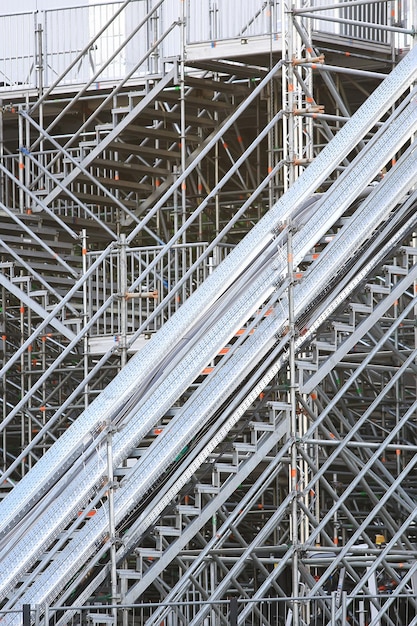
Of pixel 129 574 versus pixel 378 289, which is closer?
pixel 129 574

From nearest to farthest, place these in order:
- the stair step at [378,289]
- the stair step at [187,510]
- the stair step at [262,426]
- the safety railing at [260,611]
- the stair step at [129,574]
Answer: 1. the safety railing at [260,611]
2. the stair step at [129,574]
3. the stair step at [187,510]
4. the stair step at [262,426]
5. the stair step at [378,289]

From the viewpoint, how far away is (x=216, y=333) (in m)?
21.8

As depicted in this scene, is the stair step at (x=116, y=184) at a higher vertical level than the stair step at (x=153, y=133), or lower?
lower

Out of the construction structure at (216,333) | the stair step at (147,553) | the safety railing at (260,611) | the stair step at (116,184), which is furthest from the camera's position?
the stair step at (116,184)

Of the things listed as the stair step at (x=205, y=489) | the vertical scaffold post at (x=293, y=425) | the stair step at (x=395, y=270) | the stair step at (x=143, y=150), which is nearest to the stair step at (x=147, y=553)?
the stair step at (x=205, y=489)

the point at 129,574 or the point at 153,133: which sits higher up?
the point at 153,133

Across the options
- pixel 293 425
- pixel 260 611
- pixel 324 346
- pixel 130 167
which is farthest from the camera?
pixel 130 167

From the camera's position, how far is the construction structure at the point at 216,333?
2102cm

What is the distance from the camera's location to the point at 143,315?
1100 inches

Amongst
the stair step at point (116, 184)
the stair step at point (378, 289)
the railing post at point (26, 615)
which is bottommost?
the railing post at point (26, 615)

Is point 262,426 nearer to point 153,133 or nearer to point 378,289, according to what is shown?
point 378,289

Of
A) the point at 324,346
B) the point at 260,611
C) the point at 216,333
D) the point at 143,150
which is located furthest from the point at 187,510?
the point at 143,150

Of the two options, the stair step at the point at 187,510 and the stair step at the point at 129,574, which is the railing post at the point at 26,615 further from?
the stair step at the point at 187,510

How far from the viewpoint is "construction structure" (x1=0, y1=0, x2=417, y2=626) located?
2102 cm
